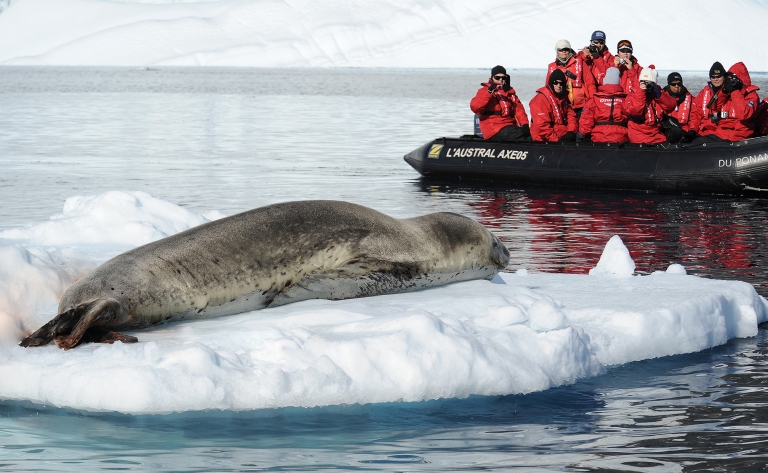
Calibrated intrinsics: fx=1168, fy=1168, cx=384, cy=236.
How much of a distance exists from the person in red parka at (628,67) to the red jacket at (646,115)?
0.14m

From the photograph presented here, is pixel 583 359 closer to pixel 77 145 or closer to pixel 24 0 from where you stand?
pixel 77 145

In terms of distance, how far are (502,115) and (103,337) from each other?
1183 centimetres

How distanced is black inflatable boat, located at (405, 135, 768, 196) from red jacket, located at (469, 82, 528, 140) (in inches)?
9.5

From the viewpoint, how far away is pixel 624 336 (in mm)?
6059

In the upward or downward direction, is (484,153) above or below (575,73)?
below

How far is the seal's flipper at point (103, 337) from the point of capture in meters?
5.36

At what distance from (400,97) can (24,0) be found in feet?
285

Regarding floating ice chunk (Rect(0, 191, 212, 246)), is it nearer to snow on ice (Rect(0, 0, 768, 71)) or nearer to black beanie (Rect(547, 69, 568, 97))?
black beanie (Rect(547, 69, 568, 97))

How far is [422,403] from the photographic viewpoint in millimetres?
5258

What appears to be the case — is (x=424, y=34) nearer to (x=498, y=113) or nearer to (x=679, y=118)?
(x=498, y=113)

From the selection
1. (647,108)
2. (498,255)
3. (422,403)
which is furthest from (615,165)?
(422,403)

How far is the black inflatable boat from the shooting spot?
47.3 ft

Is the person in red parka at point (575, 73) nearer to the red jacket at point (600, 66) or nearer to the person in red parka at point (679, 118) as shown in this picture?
the red jacket at point (600, 66)

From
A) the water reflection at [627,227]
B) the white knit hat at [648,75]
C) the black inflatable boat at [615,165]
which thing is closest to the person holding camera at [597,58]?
the black inflatable boat at [615,165]
